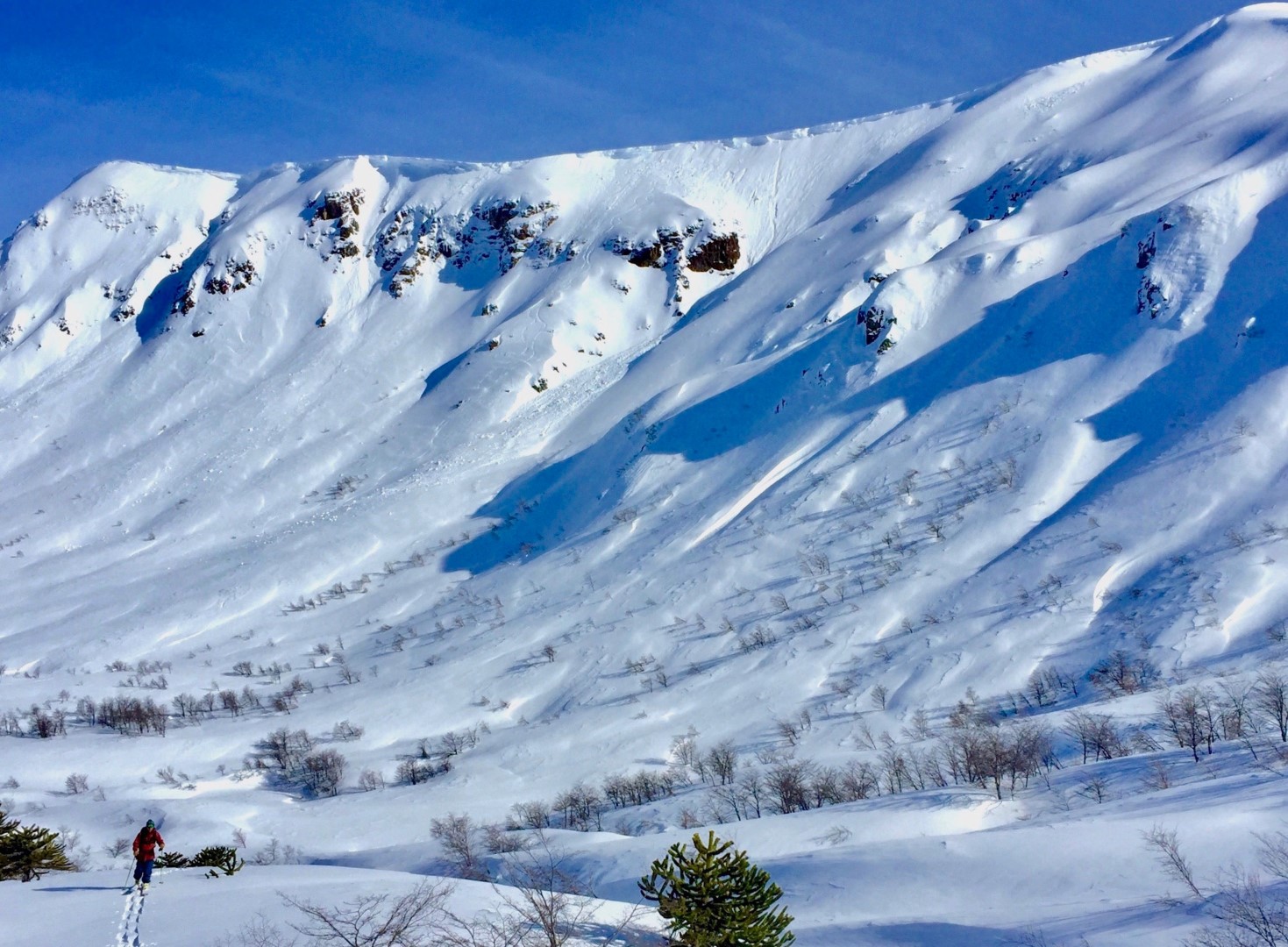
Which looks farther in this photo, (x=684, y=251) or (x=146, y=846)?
(x=684, y=251)

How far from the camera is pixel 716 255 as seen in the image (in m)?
136

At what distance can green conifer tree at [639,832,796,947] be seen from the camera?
45.3 feet

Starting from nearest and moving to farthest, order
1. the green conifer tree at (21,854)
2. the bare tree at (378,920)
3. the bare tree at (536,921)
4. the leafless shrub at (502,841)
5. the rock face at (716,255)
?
the bare tree at (378,920) → the bare tree at (536,921) → the green conifer tree at (21,854) → the leafless shrub at (502,841) → the rock face at (716,255)

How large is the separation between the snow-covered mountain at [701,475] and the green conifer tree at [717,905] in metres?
6.48

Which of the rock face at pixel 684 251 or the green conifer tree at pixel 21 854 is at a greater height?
the rock face at pixel 684 251

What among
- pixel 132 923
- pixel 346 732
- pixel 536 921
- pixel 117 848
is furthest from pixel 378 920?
pixel 346 732

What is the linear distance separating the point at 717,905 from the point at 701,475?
223 feet

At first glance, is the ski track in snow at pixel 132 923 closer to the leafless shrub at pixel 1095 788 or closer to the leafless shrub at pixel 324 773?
the leafless shrub at pixel 1095 788

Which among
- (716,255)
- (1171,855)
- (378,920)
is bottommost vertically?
(1171,855)

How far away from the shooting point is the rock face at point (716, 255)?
444 ft

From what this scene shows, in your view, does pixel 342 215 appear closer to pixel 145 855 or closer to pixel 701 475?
pixel 701 475

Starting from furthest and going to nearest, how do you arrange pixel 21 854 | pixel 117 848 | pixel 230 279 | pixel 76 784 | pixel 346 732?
pixel 230 279, pixel 346 732, pixel 76 784, pixel 117 848, pixel 21 854

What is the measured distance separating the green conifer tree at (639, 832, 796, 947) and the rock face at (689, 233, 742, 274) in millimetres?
126016

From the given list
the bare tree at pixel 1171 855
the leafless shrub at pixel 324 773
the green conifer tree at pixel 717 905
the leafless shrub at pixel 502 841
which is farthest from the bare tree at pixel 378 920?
the leafless shrub at pixel 324 773
